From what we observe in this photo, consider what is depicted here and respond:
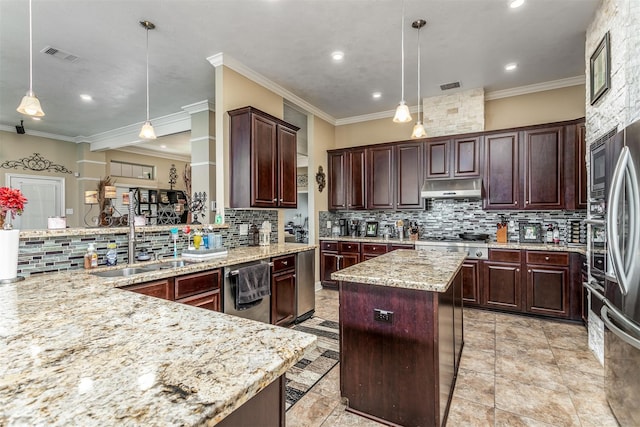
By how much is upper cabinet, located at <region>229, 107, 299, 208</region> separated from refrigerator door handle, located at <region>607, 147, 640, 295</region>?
2.99 m

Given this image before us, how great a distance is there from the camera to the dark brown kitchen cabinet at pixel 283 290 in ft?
10.9

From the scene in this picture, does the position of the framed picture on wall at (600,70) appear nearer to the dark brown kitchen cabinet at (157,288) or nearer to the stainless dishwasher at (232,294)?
the stainless dishwasher at (232,294)

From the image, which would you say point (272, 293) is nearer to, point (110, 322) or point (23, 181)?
point (110, 322)

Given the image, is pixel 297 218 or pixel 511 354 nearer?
pixel 511 354

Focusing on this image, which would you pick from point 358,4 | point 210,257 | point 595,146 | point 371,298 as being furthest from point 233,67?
point 595,146

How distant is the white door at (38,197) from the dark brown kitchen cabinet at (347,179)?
6.36 m

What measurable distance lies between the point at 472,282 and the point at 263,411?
3954 mm

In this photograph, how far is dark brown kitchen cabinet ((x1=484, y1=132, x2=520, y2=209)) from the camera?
4258 mm

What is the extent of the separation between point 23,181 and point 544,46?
371 inches

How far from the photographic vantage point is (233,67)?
12.3ft

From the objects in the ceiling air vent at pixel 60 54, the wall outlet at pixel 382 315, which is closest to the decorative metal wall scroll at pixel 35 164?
the ceiling air vent at pixel 60 54

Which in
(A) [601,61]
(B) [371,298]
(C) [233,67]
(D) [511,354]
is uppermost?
(C) [233,67]

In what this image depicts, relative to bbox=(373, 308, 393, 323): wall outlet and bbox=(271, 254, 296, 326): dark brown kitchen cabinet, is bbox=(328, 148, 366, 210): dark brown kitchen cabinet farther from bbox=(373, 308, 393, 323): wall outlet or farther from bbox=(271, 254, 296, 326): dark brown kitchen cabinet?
bbox=(373, 308, 393, 323): wall outlet

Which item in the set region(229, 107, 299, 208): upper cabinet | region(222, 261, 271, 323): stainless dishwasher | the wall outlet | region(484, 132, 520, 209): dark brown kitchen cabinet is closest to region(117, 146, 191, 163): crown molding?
region(229, 107, 299, 208): upper cabinet
